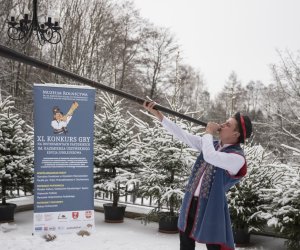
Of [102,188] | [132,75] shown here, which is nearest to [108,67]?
[132,75]

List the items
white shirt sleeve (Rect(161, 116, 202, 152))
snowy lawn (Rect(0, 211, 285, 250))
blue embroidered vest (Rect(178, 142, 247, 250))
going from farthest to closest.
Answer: snowy lawn (Rect(0, 211, 285, 250))
white shirt sleeve (Rect(161, 116, 202, 152))
blue embroidered vest (Rect(178, 142, 247, 250))

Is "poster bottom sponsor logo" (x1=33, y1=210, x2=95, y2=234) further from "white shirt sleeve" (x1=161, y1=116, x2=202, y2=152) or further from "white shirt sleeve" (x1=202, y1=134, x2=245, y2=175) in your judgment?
"white shirt sleeve" (x1=202, y1=134, x2=245, y2=175)

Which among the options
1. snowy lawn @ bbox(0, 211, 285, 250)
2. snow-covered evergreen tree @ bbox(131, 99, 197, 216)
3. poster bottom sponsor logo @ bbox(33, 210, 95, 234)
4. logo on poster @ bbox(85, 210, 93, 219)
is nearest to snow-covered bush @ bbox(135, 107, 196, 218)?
snow-covered evergreen tree @ bbox(131, 99, 197, 216)

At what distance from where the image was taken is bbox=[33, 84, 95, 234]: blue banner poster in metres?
5.89

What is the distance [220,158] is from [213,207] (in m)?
0.37

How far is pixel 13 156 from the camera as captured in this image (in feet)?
23.5

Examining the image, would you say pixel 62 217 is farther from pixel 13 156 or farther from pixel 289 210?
pixel 289 210

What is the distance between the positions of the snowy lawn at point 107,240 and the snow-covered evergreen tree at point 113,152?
88cm

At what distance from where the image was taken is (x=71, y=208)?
241 inches

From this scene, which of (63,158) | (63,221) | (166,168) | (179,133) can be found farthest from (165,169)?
(179,133)

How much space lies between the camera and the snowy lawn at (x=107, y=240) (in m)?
5.56

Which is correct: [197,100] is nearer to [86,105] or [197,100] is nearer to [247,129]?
[86,105]

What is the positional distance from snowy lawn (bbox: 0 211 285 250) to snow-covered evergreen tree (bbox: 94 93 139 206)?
0.88m

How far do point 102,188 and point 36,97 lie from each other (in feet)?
8.01
